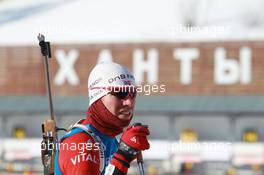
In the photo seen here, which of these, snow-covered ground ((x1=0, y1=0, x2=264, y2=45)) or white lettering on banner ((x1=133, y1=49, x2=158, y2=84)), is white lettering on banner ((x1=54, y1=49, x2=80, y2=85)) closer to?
snow-covered ground ((x1=0, y1=0, x2=264, y2=45))

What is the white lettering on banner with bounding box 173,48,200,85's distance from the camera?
1780 centimetres

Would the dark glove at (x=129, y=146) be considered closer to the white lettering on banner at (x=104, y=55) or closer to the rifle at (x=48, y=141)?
the rifle at (x=48, y=141)

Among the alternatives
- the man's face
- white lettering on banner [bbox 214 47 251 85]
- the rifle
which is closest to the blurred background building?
white lettering on banner [bbox 214 47 251 85]

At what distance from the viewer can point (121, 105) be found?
4320 millimetres

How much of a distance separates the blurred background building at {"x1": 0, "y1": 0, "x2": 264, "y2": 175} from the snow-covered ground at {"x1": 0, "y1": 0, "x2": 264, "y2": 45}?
0.09 ft

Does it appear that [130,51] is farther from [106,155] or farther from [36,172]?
[106,155]

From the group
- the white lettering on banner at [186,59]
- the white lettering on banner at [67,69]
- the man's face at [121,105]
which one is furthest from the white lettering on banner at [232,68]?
the man's face at [121,105]

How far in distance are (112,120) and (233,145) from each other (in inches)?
554

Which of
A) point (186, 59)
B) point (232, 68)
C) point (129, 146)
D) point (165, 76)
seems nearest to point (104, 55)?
point (165, 76)

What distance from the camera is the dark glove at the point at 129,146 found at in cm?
408

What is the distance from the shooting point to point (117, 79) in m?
4.35

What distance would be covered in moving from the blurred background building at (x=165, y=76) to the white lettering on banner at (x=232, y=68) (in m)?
0.02

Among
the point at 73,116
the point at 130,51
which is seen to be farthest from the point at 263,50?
the point at 73,116

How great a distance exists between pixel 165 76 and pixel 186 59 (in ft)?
1.97
